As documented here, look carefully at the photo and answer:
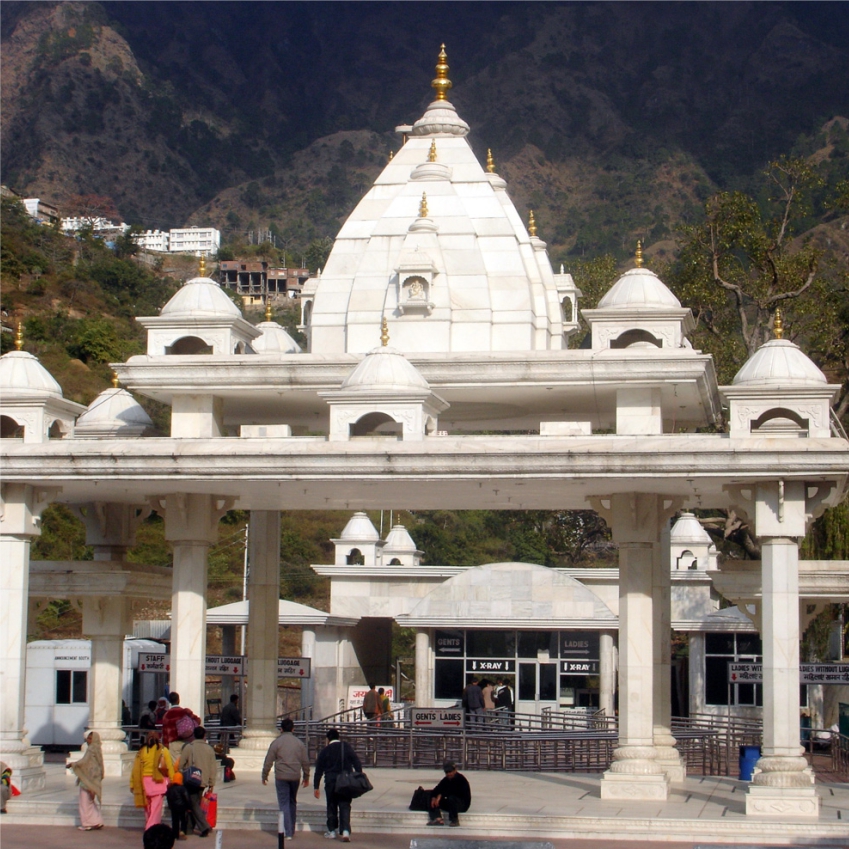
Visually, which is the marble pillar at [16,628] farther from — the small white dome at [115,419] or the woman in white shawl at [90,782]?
the small white dome at [115,419]

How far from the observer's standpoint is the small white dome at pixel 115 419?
2680cm

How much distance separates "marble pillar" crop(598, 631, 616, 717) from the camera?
120 ft

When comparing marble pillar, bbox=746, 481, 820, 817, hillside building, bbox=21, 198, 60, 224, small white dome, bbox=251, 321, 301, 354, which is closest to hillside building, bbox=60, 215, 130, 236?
hillside building, bbox=21, 198, 60, 224

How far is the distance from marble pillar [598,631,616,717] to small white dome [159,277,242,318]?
55.7 feet

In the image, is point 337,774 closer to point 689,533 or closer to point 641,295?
point 641,295

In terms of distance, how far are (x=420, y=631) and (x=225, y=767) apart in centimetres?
1566

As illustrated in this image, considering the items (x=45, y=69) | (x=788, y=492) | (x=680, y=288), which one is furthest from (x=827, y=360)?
(x=45, y=69)

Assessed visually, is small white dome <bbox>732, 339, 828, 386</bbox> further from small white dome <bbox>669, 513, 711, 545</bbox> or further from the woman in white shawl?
small white dome <bbox>669, 513, 711, 545</bbox>

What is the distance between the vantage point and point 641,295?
23609mm

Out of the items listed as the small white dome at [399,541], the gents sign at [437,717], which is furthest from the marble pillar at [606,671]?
the small white dome at [399,541]

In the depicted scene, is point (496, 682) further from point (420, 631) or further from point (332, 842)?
point (332, 842)

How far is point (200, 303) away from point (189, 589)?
5245 mm

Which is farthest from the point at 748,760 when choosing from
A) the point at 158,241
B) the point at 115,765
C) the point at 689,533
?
the point at 158,241

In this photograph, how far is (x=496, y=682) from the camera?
38438 millimetres
